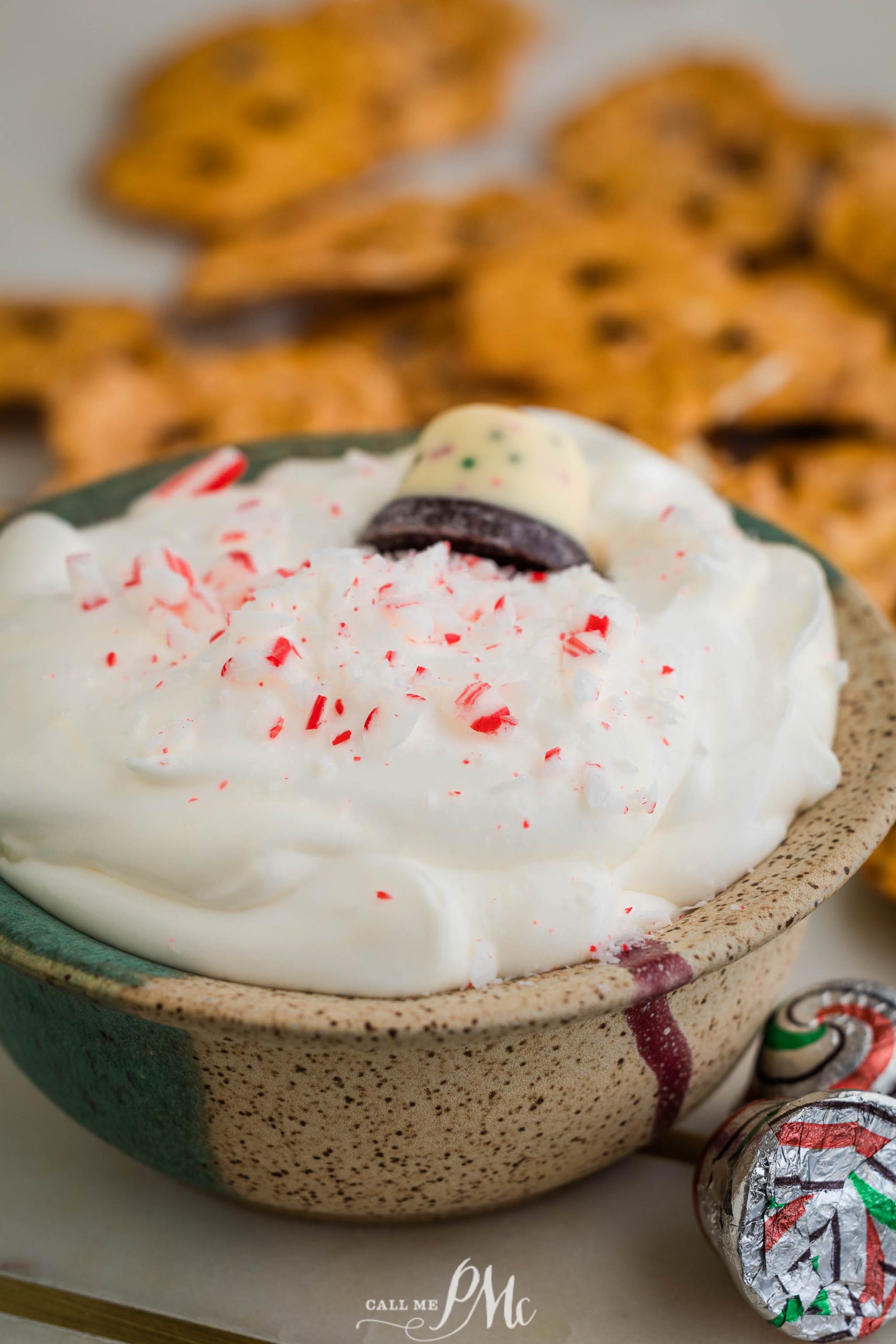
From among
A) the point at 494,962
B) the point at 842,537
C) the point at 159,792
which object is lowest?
the point at 842,537

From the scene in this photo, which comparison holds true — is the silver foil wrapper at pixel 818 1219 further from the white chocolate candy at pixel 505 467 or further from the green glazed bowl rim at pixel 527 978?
the white chocolate candy at pixel 505 467

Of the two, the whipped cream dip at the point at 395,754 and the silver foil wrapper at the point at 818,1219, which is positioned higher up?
the whipped cream dip at the point at 395,754

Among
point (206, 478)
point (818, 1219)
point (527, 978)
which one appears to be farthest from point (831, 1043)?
point (206, 478)

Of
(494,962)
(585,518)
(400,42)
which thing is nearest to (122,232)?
(400,42)

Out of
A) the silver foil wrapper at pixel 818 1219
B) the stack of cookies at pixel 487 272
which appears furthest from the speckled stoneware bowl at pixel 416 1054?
the stack of cookies at pixel 487 272

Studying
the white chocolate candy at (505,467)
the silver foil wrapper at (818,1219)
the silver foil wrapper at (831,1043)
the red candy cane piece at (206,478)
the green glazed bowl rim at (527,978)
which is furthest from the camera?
the red candy cane piece at (206,478)

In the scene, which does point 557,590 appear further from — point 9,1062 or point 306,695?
point 9,1062
